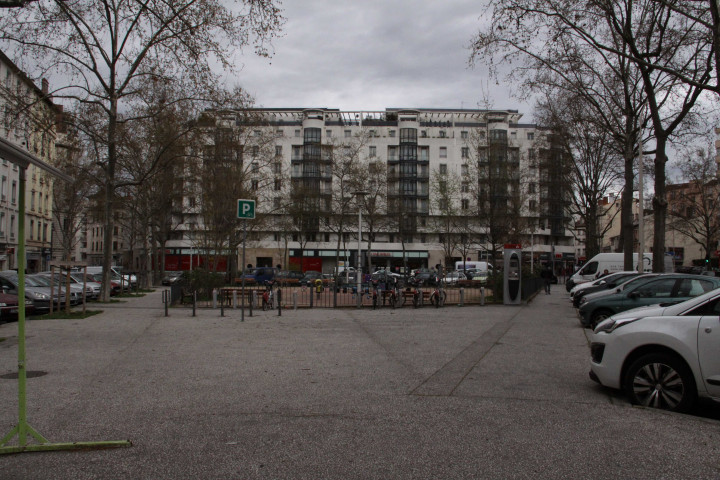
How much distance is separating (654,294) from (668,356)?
7954mm

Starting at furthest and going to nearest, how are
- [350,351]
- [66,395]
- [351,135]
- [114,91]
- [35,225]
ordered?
[351,135]
[35,225]
[114,91]
[350,351]
[66,395]

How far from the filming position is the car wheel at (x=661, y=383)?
5.90 meters

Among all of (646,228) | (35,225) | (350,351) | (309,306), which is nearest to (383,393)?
(350,351)

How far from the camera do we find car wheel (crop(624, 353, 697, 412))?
232 inches

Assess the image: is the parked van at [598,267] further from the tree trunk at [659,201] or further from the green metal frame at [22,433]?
the green metal frame at [22,433]

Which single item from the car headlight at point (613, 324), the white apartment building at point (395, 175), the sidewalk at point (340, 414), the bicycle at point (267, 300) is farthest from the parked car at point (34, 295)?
the white apartment building at point (395, 175)

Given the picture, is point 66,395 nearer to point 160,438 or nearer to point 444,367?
point 160,438

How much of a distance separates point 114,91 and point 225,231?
12385 mm

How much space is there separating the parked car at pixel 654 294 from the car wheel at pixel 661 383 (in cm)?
728

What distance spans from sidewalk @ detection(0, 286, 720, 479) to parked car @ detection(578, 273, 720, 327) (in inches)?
102

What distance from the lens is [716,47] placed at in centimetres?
1456

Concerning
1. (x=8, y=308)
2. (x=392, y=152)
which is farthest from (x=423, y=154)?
(x=8, y=308)

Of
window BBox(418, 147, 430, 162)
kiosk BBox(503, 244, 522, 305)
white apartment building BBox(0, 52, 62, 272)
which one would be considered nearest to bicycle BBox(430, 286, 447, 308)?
kiosk BBox(503, 244, 522, 305)

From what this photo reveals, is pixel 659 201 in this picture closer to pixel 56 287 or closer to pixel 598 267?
pixel 598 267
